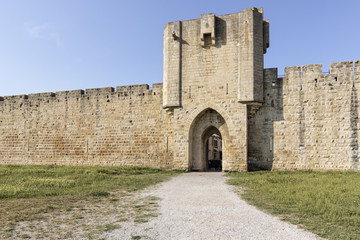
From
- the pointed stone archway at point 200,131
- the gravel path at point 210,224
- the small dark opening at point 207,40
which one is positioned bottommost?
the gravel path at point 210,224

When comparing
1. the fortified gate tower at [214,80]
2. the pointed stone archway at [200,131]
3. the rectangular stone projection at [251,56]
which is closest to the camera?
the rectangular stone projection at [251,56]

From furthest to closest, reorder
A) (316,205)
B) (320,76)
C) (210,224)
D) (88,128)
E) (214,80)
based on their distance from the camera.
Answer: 1. (88,128)
2. (214,80)
3. (320,76)
4. (316,205)
5. (210,224)

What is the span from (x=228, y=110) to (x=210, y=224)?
9404 mm

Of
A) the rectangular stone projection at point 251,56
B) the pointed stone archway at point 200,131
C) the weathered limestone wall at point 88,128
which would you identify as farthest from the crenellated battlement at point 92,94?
the rectangular stone projection at point 251,56

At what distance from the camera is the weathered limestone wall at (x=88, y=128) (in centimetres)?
1583

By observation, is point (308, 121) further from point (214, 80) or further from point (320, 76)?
point (214, 80)

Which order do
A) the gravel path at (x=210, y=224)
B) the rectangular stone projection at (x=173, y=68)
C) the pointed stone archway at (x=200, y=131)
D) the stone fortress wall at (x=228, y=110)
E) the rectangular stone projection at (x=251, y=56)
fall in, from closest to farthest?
the gravel path at (x=210, y=224)
the stone fortress wall at (x=228, y=110)
the rectangular stone projection at (x=251, y=56)
the pointed stone archway at (x=200, y=131)
the rectangular stone projection at (x=173, y=68)

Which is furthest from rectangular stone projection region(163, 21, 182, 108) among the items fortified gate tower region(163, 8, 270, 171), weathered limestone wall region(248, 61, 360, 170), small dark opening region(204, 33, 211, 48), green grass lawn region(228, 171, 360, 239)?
green grass lawn region(228, 171, 360, 239)

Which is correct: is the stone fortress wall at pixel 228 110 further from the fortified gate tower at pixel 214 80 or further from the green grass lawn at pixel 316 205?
the green grass lawn at pixel 316 205

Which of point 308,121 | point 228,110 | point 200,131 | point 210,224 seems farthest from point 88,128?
point 210,224

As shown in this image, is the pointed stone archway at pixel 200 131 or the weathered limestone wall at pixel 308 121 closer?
the weathered limestone wall at pixel 308 121

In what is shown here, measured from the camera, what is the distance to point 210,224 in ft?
15.0

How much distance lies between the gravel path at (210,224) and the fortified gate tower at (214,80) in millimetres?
7126

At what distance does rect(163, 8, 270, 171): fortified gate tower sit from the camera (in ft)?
43.8
